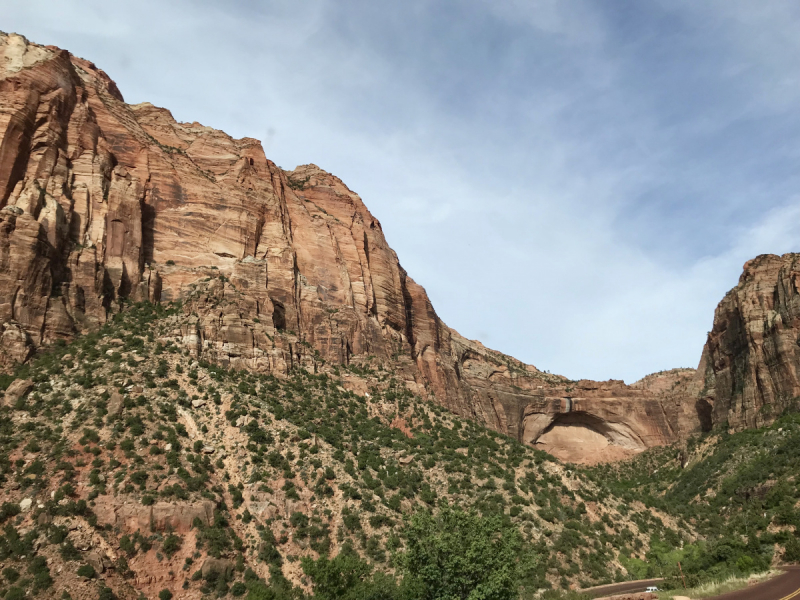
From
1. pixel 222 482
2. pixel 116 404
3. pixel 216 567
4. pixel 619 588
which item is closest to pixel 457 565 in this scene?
pixel 216 567

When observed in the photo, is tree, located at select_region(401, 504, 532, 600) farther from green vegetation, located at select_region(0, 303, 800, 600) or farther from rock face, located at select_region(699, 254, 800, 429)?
rock face, located at select_region(699, 254, 800, 429)

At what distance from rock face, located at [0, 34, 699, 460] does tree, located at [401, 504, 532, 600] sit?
27394 mm

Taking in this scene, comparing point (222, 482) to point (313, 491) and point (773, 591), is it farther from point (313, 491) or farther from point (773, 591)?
point (773, 591)

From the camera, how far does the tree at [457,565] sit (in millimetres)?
25984

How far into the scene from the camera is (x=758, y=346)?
7969 centimetres

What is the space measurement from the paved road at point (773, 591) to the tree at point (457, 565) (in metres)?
8.33

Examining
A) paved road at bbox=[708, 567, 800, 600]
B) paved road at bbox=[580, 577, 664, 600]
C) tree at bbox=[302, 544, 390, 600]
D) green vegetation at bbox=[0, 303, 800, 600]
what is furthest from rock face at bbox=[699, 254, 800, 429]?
tree at bbox=[302, 544, 390, 600]

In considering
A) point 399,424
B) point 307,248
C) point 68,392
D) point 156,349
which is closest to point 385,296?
point 307,248

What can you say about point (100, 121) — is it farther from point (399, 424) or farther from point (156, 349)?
point (399, 424)

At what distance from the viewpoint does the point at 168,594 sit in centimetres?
3175

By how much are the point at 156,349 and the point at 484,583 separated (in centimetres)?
3149

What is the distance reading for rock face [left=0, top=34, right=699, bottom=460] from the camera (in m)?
46.8

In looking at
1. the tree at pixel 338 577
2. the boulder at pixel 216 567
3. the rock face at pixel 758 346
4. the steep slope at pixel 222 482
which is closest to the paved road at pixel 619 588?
the steep slope at pixel 222 482

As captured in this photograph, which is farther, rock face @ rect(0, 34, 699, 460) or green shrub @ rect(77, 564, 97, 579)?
rock face @ rect(0, 34, 699, 460)
